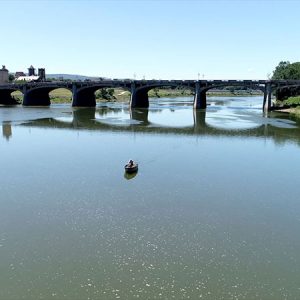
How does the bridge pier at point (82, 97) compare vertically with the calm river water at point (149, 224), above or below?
above

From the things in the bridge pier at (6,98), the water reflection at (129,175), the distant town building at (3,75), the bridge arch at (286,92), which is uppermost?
the distant town building at (3,75)

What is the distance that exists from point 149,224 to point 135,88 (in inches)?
3422

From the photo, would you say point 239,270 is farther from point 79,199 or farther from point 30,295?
point 79,199

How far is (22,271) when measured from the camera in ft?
52.6

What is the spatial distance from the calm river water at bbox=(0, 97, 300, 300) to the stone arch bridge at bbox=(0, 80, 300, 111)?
56.3 meters

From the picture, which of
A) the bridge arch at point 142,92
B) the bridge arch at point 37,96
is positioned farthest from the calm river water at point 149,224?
the bridge arch at point 37,96

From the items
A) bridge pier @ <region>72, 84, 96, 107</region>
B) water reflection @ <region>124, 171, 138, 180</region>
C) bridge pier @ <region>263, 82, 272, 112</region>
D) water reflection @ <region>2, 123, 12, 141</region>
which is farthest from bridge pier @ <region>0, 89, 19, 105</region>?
water reflection @ <region>124, 171, 138, 180</region>

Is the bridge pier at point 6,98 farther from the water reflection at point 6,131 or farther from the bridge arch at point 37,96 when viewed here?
the water reflection at point 6,131

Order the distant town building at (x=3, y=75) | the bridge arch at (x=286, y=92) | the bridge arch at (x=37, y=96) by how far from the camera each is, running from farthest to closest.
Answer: the distant town building at (x=3, y=75)
the bridge arch at (x=37, y=96)
the bridge arch at (x=286, y=92)

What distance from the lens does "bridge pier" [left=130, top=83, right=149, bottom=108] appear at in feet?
348

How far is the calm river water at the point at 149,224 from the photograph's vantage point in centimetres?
1523

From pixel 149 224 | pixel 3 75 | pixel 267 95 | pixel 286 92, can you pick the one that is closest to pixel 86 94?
pixel 3 75

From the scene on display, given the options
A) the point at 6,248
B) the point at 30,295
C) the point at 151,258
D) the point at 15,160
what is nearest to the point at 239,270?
the point at 151,258

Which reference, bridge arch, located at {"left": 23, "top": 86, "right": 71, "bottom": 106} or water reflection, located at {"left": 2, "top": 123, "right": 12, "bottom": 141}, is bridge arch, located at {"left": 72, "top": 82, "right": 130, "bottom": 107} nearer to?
bridge arch, located at {"left": 23, "top": 86, "right": 71, "bottom": 106}
